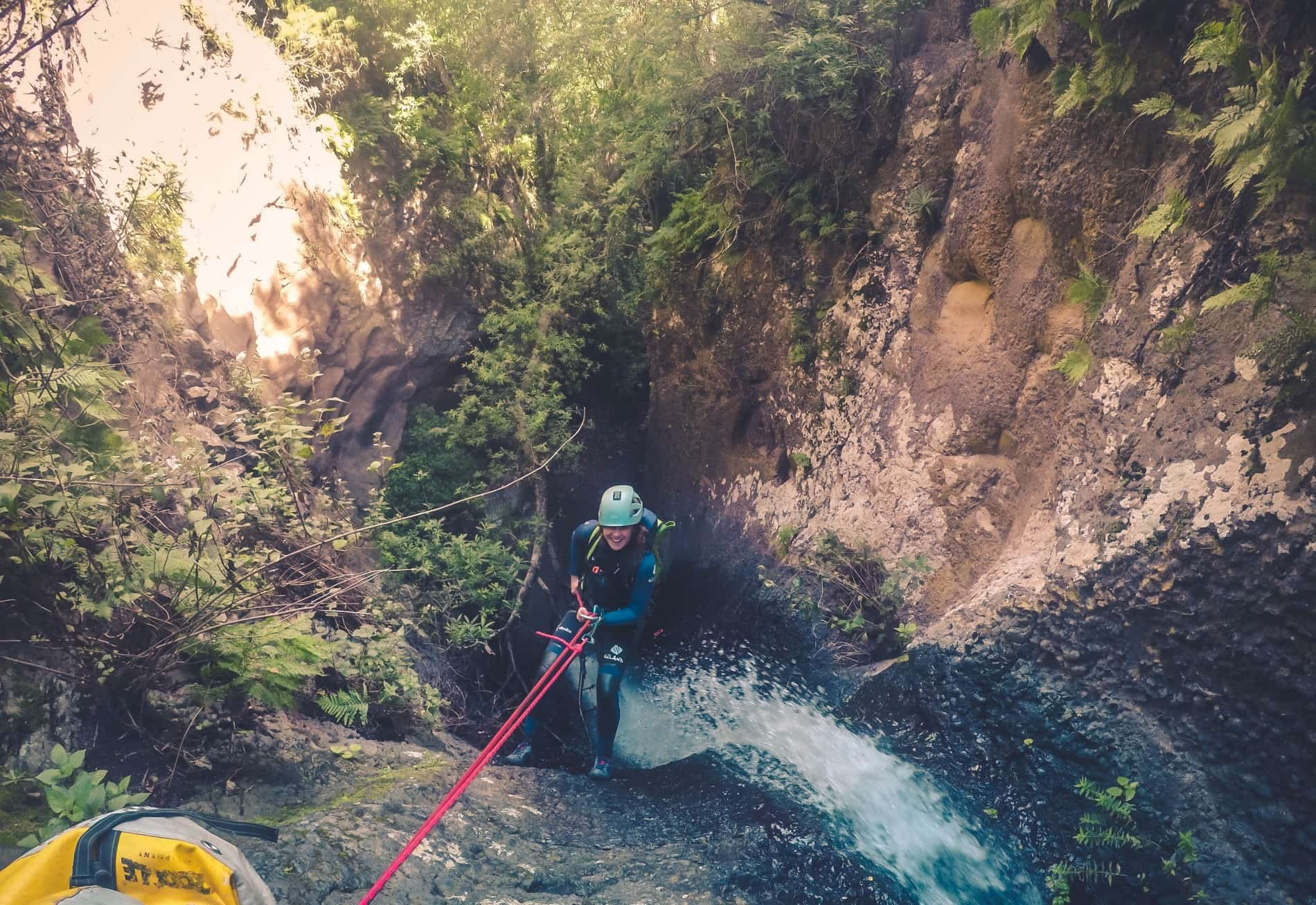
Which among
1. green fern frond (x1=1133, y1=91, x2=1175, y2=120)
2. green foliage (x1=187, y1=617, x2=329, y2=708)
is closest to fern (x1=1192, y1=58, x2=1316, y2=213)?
green fern frond (x1=1133, y1=91, x2=1175, y2=120)

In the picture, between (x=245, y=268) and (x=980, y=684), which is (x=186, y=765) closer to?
(x=980, y=684)

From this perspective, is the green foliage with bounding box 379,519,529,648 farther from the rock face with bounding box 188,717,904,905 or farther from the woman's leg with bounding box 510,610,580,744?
the rock face with bounding box 188,717,904,905

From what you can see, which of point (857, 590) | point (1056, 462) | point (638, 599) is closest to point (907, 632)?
point (857, 590)

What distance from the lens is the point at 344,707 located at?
5.50 meters

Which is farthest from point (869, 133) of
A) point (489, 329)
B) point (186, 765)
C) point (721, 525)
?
point (186, 765)

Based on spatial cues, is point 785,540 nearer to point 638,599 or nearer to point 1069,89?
point 638,599

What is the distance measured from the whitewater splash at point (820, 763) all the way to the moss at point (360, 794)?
252cm

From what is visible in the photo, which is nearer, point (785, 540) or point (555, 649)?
point (555, 649)

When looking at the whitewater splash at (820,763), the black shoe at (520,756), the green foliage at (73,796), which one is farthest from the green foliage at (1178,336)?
the green foliage at (73,796)

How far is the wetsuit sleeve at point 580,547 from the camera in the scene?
6527 millimetres

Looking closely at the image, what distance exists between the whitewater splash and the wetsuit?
45.7 inches

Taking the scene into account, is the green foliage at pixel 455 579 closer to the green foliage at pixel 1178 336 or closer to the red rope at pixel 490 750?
the red rope at pixel 490 750

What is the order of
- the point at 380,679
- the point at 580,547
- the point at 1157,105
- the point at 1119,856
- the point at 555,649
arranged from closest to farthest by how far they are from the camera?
1. the point at 1119,856
2. the point at 1157,105
3. the point at 380,679
4. the point at 580,547
5. the point at 555,649

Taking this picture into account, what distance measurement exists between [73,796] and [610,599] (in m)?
3.79
